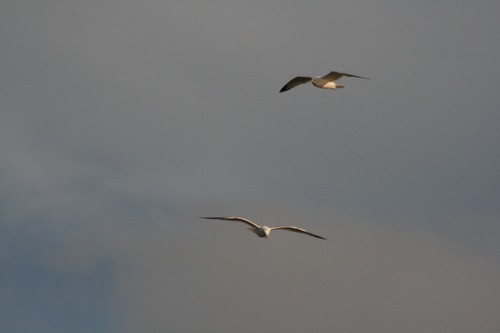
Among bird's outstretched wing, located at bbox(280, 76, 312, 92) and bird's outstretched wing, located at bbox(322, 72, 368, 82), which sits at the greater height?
bird's outstretched wing, located at bbox(322, 72, 368, 82)

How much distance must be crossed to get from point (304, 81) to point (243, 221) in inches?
909

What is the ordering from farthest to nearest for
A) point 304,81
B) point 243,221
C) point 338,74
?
1. point 304,81
2. point 338,74
3. point 243,221

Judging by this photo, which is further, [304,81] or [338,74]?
[304,81]

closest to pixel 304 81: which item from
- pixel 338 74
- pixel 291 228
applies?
pixel 338 74

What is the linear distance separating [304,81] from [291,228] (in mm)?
21625

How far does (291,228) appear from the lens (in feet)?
266

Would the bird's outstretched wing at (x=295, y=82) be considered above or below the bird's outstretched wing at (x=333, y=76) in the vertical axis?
below

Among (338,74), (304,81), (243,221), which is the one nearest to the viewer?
(243,221)

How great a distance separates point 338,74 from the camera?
3415 inches

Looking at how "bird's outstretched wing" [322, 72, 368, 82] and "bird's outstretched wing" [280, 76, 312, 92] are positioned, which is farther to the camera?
"bird's outstretched wing" [280, 76, 312, 92]

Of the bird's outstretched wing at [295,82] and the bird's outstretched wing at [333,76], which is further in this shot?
the bird's outstretched wing at [295,82]

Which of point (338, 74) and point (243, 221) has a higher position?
point (338, 74)

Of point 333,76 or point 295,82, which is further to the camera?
point 295,82

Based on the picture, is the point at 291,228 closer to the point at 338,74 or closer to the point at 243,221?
the point at 243,221
